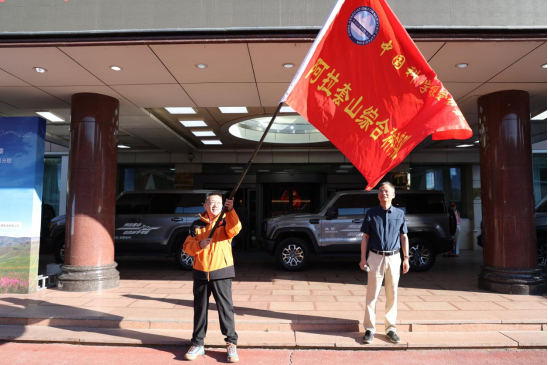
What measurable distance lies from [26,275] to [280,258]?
5345mm

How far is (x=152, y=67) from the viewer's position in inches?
256

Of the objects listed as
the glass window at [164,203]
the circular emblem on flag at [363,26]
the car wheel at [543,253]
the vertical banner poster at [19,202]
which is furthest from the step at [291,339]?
the car wheel at [543,253]

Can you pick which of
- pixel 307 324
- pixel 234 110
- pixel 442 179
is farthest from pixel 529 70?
pixel 442 179

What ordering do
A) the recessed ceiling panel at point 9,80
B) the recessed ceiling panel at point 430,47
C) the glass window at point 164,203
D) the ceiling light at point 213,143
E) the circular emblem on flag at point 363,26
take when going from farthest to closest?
the ceiling light at point 213,143 < the glass window at point 164,203 < the recessed ceiling panel at point 9,80 < the recessed ceiling panel at point 430,47 < the circular emblem on flag at point 363,26

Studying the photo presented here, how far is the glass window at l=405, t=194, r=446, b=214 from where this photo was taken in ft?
32.5

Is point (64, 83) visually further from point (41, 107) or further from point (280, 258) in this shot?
point (280, 258)

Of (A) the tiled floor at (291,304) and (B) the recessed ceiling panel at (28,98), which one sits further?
(B) the recessed ceiling panel at (28,98)

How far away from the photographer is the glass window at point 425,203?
991 cm

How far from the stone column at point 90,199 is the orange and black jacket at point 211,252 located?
4.07 m

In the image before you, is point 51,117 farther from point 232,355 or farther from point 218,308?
point 232,355

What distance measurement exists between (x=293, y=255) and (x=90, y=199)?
4.81 metres

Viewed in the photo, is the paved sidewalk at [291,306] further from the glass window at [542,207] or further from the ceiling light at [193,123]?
the ceiling light at [193,123]

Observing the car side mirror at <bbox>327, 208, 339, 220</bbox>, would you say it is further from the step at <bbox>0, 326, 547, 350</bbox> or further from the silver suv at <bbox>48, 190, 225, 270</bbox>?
the step at <bbox>0, 326, 547, 350</bbox>

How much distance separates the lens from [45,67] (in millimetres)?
6445
